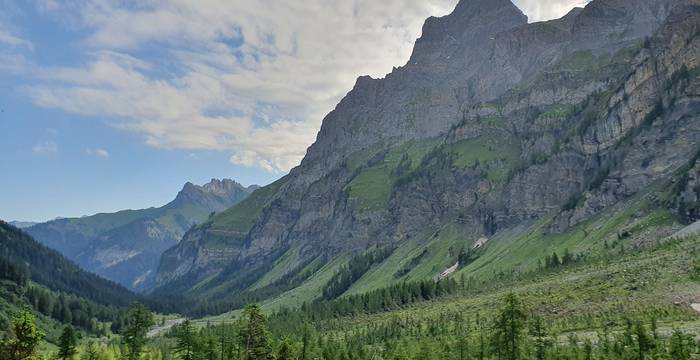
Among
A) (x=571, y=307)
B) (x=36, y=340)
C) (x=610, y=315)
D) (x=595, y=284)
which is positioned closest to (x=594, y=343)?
(x=610, y=315)

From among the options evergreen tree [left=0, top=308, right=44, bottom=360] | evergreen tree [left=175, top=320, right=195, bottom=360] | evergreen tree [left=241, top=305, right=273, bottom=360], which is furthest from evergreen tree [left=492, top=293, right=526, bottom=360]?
evergreen tree [left=0, top=308, right=44, bottom=360]

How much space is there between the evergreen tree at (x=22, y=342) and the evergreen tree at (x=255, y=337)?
1359 inches

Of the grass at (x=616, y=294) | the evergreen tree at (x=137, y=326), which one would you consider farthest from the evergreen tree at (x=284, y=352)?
the grass at (x=616, y=294)

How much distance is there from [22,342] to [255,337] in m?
36.4

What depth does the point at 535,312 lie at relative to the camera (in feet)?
492

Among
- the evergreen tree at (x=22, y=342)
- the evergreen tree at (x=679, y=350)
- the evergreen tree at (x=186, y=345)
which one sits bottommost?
the evergreen tree at (x=679, y=350)

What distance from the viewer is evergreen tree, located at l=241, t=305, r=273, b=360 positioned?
85.7 m

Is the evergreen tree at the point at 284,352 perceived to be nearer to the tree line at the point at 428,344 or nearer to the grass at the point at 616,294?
the tree line at the point at 428,344

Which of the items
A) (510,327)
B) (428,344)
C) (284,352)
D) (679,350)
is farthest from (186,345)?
(679,350)

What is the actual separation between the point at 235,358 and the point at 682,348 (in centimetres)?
8005

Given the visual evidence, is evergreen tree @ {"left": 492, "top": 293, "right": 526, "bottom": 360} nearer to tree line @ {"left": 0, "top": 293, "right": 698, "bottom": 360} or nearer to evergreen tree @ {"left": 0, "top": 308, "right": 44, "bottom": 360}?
tree line @ {"left": 0, "top": 293, "right": 698, "bottom": 360}

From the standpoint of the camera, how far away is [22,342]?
5562cm

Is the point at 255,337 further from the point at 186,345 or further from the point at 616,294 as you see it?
the point at 616,294

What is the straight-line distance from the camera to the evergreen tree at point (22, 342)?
55219 millimetres
